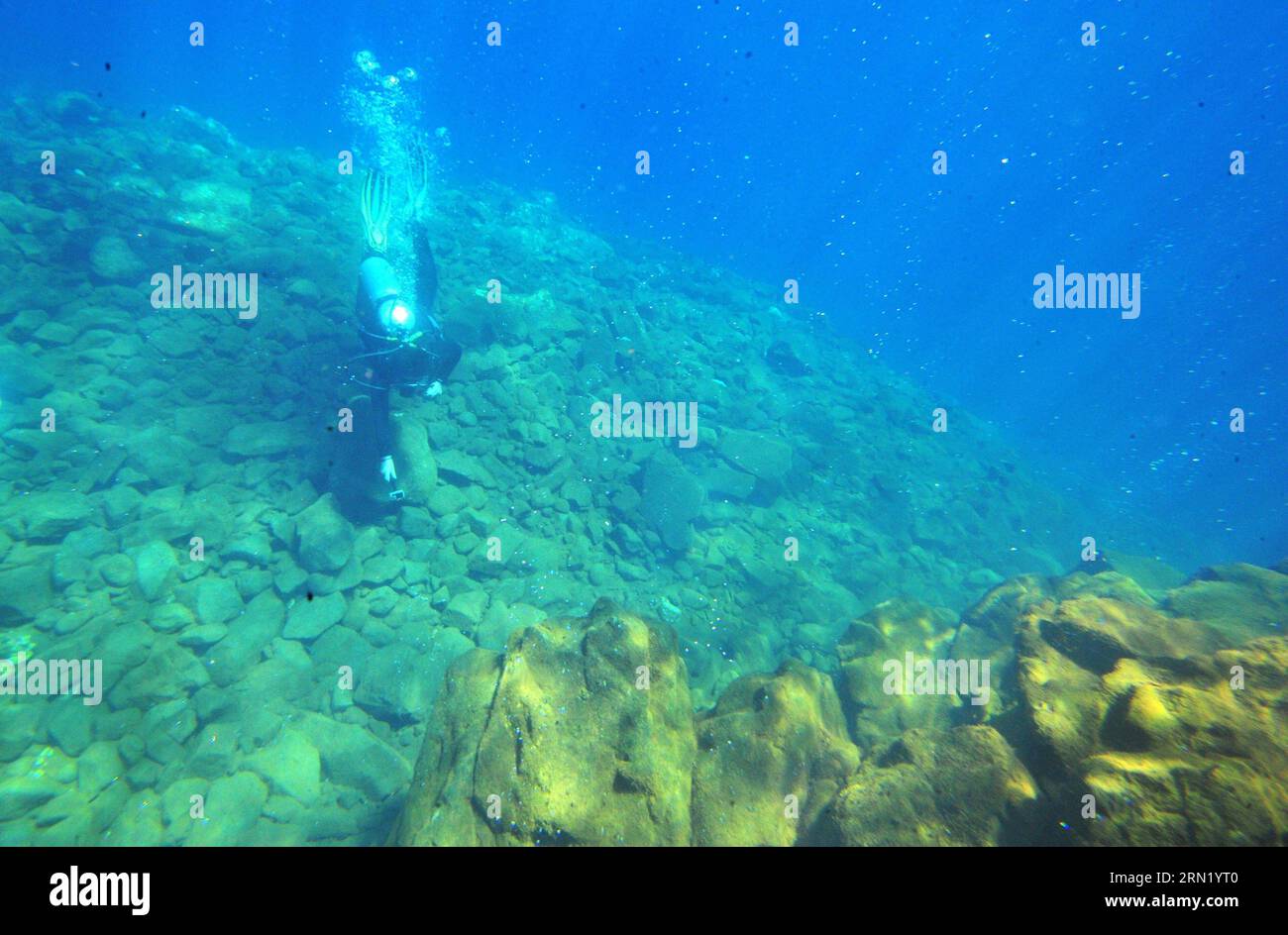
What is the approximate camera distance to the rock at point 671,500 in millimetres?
9172

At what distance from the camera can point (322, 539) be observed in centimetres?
661

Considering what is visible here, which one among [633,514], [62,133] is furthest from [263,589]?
[62,133]

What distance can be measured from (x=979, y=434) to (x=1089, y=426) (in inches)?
2299

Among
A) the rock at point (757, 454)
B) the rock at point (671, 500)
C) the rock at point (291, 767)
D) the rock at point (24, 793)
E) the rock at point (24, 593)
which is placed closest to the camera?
the rock at point (24, 793)

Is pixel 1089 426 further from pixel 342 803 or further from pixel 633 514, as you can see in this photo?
pixel 342 803

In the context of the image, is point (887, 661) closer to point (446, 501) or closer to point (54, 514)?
point (446, 501)

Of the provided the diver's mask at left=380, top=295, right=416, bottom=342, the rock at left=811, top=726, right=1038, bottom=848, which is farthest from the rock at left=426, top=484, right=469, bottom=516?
the rock at left=811, top=726, right=1038, bottom=848

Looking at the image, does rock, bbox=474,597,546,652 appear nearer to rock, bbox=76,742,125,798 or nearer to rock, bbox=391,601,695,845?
rock, bbox=391,601,695,845

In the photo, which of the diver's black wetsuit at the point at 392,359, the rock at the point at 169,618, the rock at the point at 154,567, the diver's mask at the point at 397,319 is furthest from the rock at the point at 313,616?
the diver's mask at the point at 397,319
